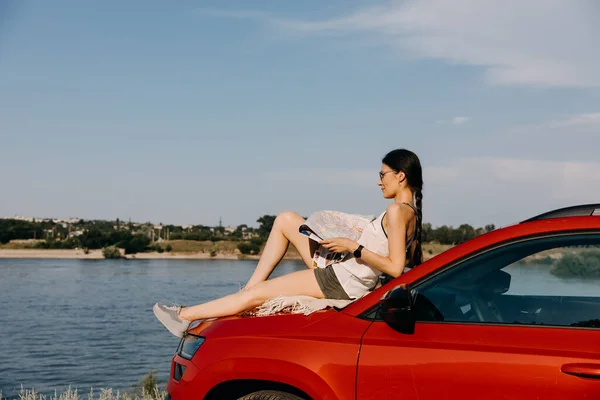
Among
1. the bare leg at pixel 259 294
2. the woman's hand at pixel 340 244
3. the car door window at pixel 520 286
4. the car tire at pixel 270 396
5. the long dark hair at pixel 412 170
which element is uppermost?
the long dark hair at pixel 412 170

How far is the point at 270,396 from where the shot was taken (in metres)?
3.90

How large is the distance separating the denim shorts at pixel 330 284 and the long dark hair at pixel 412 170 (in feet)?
2.00

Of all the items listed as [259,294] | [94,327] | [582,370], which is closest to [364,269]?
[259,294]

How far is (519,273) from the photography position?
3725mm

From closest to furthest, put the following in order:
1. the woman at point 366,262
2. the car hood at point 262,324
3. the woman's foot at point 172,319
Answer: the car hood at point 262,324 → the woman at point 366,262 → the woman's foot at point 172,319

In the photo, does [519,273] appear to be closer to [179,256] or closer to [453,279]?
[453,279]

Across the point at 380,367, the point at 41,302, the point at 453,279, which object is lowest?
the point at 41,302

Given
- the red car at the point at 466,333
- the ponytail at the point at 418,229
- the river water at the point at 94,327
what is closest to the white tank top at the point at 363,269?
the ponytail at the point at 418,229

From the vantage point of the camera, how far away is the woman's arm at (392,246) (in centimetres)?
478

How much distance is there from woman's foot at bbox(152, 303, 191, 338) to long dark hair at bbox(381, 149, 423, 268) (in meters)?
1.68

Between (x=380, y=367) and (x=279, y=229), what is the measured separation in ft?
8.39

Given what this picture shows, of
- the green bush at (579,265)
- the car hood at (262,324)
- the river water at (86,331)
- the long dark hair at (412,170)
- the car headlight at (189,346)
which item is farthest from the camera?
the river water at (86,331)

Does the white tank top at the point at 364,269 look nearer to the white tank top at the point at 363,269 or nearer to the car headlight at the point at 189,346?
the white tank top at the point at 363,269

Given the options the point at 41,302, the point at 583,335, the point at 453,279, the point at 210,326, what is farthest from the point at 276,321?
the point at 41,302
